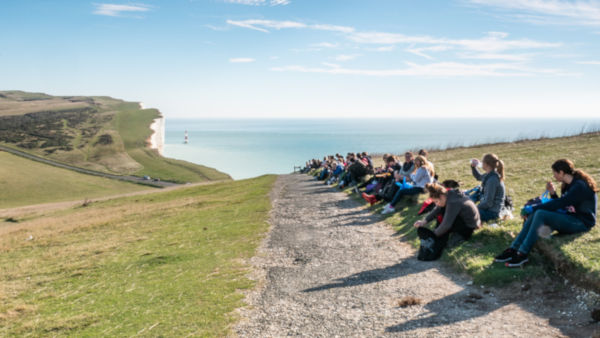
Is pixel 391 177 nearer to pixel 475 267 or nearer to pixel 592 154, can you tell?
pixel 475 267

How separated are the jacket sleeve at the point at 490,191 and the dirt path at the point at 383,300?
2.73 metres

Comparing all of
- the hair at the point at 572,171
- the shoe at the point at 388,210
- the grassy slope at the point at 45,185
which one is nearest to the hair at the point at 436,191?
the hair at the point at 572,171

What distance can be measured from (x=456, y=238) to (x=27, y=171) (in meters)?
119

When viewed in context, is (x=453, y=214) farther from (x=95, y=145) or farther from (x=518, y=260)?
(x=95, y=145)

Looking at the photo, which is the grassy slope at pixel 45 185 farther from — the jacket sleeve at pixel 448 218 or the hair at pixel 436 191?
the jacket sleeve at pixel 448 218

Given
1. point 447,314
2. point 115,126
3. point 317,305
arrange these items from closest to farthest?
point 447,314, point 317,305, point 115,126

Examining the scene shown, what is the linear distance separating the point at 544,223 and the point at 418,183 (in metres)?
7.75

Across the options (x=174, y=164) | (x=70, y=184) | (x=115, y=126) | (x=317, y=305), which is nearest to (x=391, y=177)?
(x=317, y=305)

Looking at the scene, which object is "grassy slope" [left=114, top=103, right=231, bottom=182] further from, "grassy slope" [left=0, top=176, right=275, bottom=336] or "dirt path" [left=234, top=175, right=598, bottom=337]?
"dirt path" [left=234, top=175, right=598, bottom=337]

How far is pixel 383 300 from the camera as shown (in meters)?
7.80

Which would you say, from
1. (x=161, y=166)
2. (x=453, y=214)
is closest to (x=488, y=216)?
(x=453, y=214)

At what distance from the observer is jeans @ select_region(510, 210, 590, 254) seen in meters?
8.38

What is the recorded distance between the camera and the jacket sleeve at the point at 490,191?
11352 mm

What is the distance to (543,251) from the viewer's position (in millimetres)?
8523
